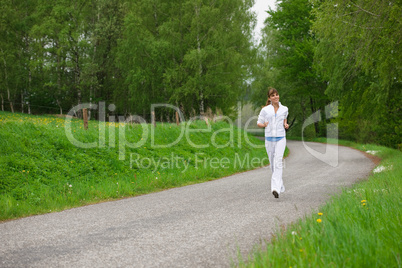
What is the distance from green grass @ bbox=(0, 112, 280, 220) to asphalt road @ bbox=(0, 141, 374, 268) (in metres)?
0.93

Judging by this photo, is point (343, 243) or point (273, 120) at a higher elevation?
point (273, 120)

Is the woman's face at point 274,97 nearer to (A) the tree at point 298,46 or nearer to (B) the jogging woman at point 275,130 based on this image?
(B) the jogging woman at point 275,130

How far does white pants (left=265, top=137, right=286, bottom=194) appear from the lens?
668 centimetres

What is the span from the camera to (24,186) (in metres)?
7.35

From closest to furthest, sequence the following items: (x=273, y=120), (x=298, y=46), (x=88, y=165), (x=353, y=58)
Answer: (x=273, y=120), (x=88, y=165), (x=353, y=58), (x=298, y=46)

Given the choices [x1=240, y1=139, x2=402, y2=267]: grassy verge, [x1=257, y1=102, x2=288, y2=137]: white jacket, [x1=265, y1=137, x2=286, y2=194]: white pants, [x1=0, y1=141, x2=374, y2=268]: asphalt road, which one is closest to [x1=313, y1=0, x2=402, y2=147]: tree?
[x1=257, y1=102, x2=288, y2=137]: white jacket

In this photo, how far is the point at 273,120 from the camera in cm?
688

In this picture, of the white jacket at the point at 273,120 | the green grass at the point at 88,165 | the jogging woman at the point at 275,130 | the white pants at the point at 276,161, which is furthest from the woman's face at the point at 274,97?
the green grass at the point at 88,165

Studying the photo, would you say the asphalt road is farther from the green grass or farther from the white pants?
the green grass

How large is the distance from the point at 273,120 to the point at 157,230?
3635 millimetres

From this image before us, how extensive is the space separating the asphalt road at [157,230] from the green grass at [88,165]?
93 cm

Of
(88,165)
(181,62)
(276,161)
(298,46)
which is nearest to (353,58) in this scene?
(276,161)

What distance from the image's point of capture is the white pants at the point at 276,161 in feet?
21.9

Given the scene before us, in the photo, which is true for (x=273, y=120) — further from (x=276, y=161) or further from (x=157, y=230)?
(x=157, y=230)
